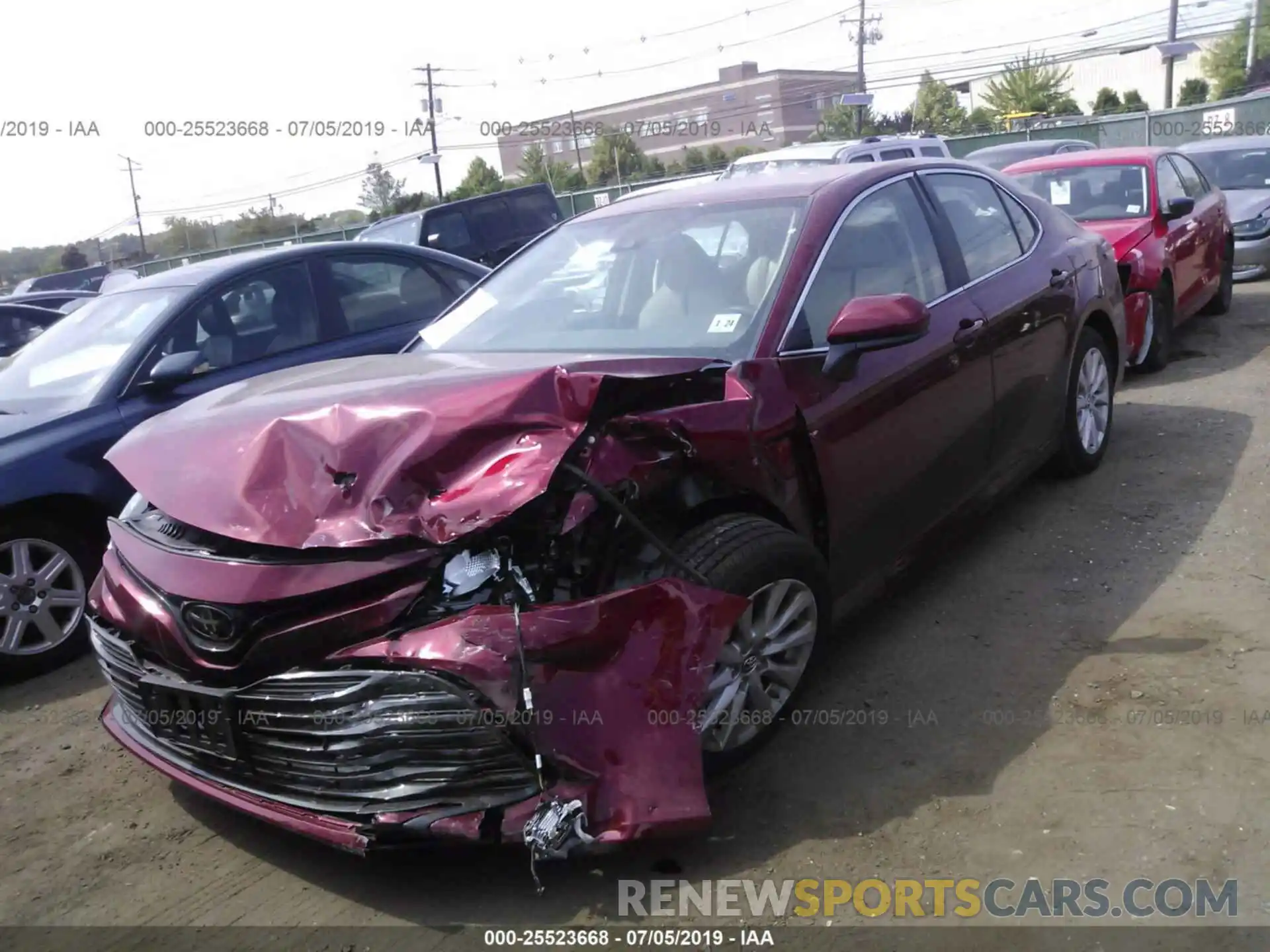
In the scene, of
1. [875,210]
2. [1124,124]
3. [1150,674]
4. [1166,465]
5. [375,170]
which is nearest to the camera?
[1150,674]

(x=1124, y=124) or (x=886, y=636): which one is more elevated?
(x=1124, y=124)

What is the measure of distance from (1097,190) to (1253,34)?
6311 centimetres

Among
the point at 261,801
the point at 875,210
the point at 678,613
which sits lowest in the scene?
the point at 261,801

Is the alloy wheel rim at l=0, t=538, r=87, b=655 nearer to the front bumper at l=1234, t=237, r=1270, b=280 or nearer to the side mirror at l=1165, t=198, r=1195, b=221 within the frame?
the side mirror at l=1165, t=198, r=1195, b=221

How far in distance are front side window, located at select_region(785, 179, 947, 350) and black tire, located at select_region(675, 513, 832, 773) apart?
0.67m

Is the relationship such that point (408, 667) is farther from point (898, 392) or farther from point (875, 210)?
point (875, 210)

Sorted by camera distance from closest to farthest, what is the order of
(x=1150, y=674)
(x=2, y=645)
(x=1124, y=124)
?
1. (x=1150, y=674)
2. (x=2, y=645)
3. (x=1124, y=124)

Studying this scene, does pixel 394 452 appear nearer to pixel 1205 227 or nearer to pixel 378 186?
pixel 1205 227

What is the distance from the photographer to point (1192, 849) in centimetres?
276

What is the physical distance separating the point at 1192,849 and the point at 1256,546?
2329 millimetres

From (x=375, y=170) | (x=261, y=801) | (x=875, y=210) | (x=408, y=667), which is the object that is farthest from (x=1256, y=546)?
(x=375, y=170)

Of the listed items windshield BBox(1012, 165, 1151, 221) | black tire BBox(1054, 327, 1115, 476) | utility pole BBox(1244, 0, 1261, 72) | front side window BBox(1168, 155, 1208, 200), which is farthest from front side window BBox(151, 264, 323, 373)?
utility pole BBox(1244, 0, 1261, 72)

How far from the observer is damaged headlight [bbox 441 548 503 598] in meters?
2.68

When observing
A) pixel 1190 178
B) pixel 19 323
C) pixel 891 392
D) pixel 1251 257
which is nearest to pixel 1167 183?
pixel 1190 178
